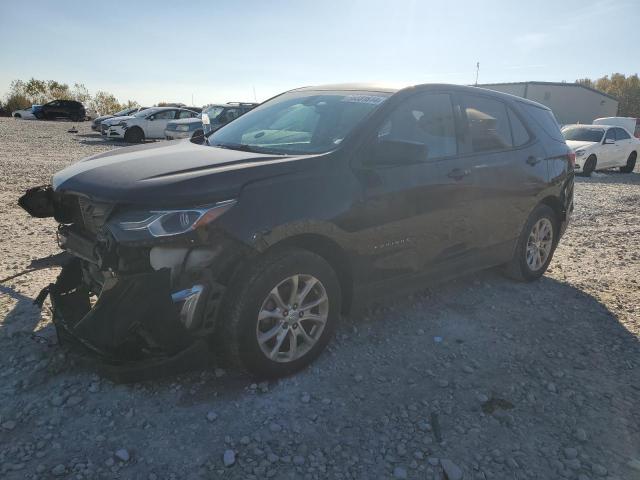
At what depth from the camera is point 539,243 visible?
5.08m

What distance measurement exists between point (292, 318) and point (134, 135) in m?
19.8

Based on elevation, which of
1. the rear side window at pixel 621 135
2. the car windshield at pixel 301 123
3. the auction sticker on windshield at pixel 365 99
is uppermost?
the auction sticker on windshield at pixel 365 99

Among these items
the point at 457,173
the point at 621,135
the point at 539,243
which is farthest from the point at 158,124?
the point at 457,173

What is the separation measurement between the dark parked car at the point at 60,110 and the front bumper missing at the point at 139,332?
39.9 meters

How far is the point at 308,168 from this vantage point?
309 cm

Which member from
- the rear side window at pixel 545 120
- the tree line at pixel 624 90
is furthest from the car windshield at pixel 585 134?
the tree line at pixel 624 90

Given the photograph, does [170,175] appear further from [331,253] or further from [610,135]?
[610,135]

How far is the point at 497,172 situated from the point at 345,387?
7.74ft

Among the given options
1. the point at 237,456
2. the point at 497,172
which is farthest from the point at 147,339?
the point at 497,172

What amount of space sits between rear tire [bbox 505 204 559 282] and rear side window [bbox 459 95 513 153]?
87 centimetres

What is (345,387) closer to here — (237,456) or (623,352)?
(237,456)

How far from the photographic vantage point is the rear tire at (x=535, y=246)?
4.88 m

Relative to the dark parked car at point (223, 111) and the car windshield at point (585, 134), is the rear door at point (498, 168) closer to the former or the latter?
the car windshield at point (585, 134)

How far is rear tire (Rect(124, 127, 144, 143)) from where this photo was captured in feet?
67.4
